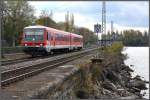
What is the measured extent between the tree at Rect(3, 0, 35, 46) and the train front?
95.1 ft

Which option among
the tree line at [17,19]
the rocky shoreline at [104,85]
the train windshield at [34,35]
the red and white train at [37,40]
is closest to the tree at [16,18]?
the tree line at [17,19]

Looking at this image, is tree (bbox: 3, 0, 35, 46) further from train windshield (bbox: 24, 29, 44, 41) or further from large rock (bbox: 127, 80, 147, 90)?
large rock (bbox: 127, 80, 147, 90)

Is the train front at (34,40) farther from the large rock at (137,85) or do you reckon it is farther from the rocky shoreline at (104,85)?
the large rock at (137,85)

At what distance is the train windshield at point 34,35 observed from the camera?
36800mm

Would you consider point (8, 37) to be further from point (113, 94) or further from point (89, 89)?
point (89, 89)

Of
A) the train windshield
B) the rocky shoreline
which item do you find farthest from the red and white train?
the rocky shoreline

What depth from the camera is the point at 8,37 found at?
234 ft

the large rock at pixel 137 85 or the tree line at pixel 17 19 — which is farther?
the tree line at pixel 17 19

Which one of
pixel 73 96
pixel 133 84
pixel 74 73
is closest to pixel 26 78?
pixel 73 96

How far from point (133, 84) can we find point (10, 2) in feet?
130

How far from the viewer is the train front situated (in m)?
36.7

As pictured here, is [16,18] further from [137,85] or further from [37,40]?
[137,85]

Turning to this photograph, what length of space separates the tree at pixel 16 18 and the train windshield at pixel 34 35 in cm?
2882

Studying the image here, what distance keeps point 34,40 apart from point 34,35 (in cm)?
47
